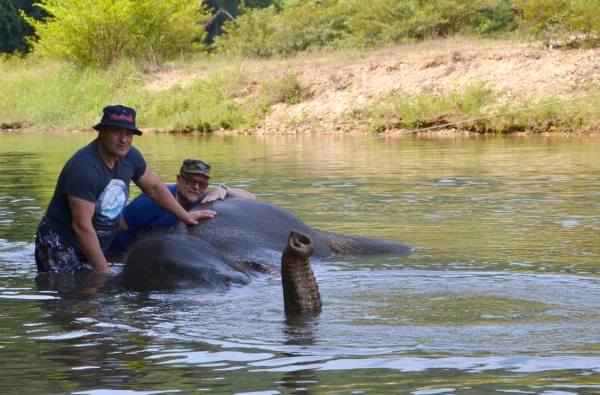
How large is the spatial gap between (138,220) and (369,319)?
10.3 ft

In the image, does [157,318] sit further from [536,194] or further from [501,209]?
[536,194]

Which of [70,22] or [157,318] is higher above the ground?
[70,22]

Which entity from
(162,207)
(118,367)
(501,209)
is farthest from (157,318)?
(501,209)

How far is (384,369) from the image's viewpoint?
4.41m

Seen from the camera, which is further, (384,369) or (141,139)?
(141,139)

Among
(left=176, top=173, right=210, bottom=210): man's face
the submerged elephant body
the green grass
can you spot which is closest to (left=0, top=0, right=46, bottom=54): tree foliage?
the green grass

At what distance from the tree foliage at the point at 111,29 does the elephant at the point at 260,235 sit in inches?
1131

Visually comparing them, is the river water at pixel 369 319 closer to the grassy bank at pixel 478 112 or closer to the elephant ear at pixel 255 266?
the elephant ear at pixel 255 266

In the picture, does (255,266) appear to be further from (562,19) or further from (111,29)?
(111,29)

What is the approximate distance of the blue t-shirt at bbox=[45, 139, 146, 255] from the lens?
684cm

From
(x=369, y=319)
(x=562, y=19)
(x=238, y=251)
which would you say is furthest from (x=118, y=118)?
(x=562, y=19)

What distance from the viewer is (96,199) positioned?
7016 mm

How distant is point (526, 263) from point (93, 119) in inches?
1072

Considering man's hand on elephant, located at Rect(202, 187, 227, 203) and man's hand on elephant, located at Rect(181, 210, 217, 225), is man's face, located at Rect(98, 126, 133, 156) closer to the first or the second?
man's hand on elephant, located at Rect(181, 210, 217, 225)
